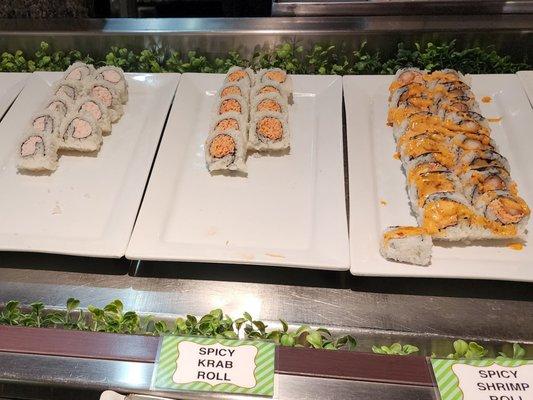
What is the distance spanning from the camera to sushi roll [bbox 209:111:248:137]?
97.8 inches

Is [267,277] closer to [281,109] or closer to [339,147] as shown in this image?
[339,147]

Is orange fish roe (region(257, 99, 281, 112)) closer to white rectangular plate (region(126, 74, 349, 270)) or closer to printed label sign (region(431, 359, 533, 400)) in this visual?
white rectangular plate (region(126, 74, 349, 270))

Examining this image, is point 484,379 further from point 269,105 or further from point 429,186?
point 269,105

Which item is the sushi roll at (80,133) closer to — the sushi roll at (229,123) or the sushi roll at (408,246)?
the sushi roll at (229,123)

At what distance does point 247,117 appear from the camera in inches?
103

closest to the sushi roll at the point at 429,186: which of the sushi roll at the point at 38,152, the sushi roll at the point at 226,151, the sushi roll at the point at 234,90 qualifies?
the sushi roll at the point at 226,151

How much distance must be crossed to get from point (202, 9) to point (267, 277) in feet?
7.90

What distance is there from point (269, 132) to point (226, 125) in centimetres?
21

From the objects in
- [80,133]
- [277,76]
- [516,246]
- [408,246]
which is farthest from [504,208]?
[80,133]

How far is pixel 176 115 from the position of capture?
2645 mm

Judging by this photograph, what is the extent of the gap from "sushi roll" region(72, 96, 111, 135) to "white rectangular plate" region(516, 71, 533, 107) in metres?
2.15

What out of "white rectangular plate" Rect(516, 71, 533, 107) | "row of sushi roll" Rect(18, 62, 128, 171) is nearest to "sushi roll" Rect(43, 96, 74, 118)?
"row of sushi roll" Rect(18, 62, 128, 171)

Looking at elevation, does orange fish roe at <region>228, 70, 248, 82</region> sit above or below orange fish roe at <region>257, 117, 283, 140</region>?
above

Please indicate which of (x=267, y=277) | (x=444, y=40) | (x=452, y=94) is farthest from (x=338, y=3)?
(x=267, y=277)
